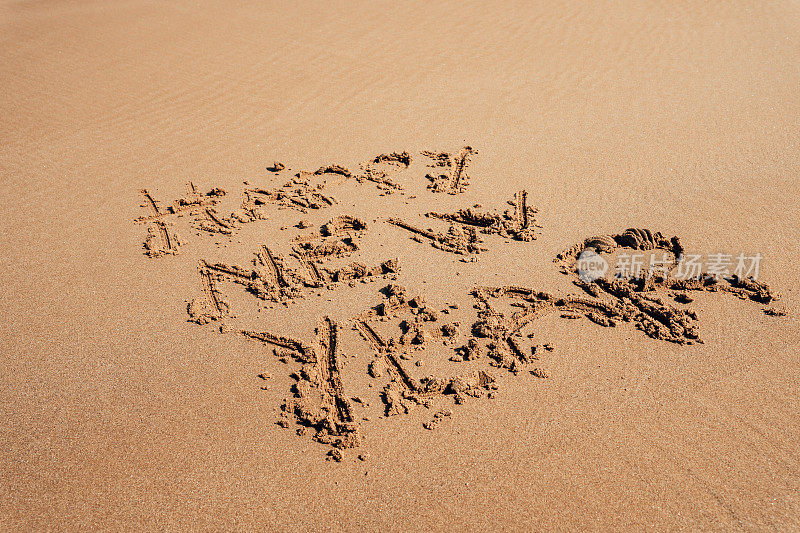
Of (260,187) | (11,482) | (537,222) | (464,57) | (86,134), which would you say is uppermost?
(464,57)

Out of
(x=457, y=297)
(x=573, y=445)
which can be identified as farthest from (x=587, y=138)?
(x=573, y=445)

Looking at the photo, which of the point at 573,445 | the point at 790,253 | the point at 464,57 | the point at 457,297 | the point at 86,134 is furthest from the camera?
the point at 464,57

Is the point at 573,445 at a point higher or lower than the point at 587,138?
lower

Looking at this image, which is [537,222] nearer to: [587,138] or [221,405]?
[587,138]

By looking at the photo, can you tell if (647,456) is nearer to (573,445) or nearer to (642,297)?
→ (573,445)

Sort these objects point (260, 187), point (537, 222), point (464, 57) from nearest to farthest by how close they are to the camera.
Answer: point (537, 222) → point (260, 187) → point (464, 57)

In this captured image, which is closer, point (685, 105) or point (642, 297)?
point (642, 297)

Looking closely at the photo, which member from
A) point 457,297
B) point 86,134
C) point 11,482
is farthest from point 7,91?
point 457,297
